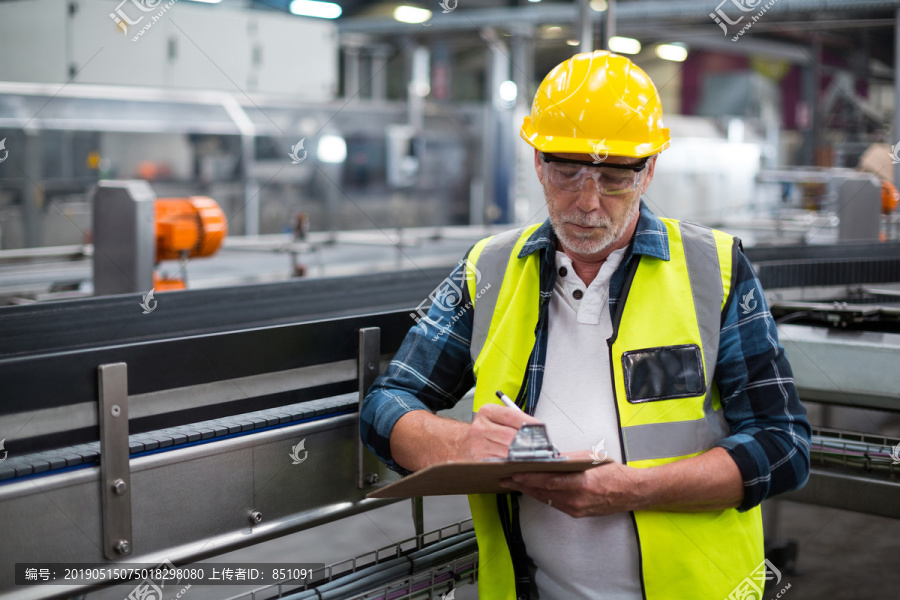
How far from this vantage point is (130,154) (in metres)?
5.71

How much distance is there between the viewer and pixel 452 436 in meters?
1.30

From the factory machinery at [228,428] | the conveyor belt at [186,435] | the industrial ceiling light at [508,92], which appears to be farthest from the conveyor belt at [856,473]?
the industrial ceiling light at [508,92]

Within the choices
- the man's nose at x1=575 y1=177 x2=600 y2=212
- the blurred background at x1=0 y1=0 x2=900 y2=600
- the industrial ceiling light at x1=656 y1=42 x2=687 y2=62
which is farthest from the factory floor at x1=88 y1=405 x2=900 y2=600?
the industrial ceiling light at x1=656 y1=42 x2=687 y2=62

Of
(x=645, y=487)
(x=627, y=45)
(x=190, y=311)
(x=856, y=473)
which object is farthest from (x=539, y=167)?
(x=627, y=45)

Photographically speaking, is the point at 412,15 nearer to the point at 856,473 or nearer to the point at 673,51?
the point at 673,51

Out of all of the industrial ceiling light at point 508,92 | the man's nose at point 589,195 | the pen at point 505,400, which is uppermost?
the industrial ceiling light at point 508,92

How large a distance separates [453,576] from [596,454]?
46 centimetres

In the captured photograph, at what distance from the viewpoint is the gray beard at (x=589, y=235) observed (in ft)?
4.51

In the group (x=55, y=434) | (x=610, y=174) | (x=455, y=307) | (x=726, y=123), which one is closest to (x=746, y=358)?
(x=610, y=174)

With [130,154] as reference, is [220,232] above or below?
below

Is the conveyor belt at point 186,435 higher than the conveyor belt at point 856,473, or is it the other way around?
the conveyor belt at point 186,435

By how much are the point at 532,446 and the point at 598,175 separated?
48 centimetres

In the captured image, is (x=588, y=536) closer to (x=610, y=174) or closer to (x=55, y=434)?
(x=610, y=174)

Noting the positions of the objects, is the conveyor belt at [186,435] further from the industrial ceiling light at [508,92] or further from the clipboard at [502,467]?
the industrial ceiling light at [508,92]
